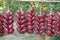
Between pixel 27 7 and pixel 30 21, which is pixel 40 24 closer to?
pixel 30 21

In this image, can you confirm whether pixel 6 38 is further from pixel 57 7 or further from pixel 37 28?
pixel 57 7

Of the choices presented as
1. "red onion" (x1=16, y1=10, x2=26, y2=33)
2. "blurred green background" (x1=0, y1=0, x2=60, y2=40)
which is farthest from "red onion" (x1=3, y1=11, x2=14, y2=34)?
"blurred green background" (x1=0, y1=0, x2=60, y2=40)

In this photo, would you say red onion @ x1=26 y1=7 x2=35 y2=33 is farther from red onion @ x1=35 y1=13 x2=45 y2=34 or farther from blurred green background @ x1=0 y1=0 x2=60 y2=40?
blurred green background @ x1=0 y1=0 x2=60 y2=40

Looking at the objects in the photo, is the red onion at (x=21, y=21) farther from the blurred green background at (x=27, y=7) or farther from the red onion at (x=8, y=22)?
the blurred green background at (x=27, y=7)

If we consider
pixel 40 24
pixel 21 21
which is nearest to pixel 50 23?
pixel 40 24

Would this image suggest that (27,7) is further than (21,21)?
Yes

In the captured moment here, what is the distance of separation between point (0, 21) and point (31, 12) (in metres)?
0.21

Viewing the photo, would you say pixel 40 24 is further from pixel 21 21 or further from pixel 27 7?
pixel 27 7

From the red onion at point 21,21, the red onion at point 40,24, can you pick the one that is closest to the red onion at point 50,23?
the red onion at point 40,24

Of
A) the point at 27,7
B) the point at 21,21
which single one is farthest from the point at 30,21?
the point at 27,7

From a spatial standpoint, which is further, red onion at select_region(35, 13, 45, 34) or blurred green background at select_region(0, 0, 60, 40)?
blurred green background at select_region(0, 0, 60, 40)

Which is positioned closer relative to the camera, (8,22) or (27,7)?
(8,22)

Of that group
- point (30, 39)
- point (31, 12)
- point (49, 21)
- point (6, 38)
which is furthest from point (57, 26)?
point (6, 38)

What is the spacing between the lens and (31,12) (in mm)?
1075
